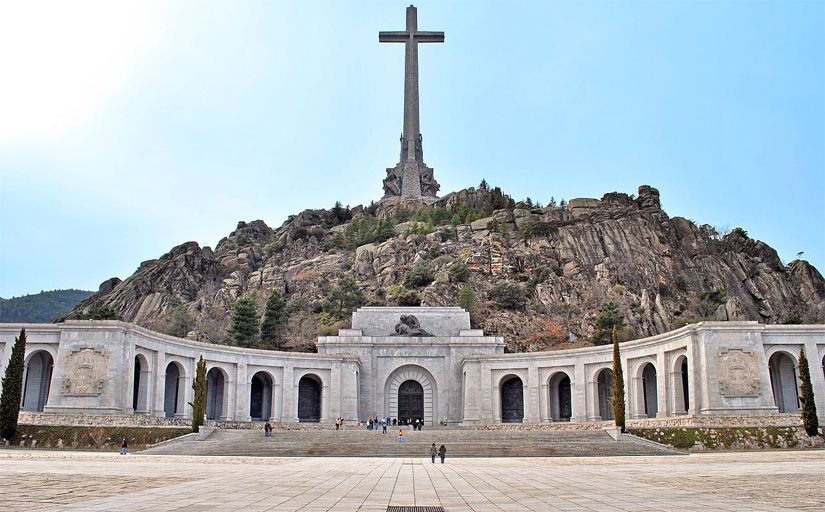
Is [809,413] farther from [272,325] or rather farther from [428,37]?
[428,37]

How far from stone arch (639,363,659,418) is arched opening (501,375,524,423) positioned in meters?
8.07

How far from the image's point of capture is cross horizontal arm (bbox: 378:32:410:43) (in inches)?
3533

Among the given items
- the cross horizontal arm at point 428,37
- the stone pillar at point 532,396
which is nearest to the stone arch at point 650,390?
the stone pillar at point 532,396

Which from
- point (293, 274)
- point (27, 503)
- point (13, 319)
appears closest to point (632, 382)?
point (27, 503)

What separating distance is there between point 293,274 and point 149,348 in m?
39.7

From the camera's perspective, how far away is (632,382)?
42.6m

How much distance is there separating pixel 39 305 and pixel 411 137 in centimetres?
5864

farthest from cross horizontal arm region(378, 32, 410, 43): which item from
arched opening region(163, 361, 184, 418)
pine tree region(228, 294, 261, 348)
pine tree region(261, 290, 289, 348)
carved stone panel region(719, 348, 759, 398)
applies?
carved stone panel region(719, 348, 759, 398)

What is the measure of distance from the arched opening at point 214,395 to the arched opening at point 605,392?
74.3 feet

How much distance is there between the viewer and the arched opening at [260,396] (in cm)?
4872

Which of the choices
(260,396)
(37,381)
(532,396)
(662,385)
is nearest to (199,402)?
(37,381)

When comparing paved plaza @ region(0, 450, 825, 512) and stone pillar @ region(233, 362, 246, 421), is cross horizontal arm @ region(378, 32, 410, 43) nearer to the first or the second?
stone pillar @ region(233, 362, 246, 421)

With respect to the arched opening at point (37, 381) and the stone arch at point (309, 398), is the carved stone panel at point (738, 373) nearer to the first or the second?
the stone arch at point (309, 398)

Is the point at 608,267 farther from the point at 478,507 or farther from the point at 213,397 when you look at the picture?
the point at 478,507
